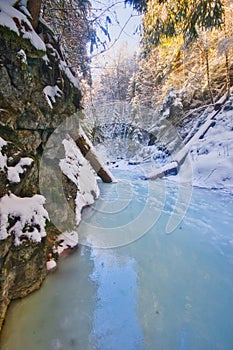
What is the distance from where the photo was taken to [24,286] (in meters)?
2.18

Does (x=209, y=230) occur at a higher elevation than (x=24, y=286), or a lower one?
lower

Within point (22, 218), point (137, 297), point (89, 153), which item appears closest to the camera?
point (22, 218)

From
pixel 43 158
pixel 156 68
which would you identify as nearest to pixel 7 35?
pixel 43 158

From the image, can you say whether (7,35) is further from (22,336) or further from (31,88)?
(22,336)

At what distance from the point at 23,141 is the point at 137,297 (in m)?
2.35

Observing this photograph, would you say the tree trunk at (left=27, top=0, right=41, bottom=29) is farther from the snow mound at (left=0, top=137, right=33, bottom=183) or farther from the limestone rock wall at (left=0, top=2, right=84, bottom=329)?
the snow mound at (left=0, top=137, right=33, bottom=183)

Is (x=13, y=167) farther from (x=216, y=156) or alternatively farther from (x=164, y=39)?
(x=216, y=156)

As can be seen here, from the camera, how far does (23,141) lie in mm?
2738

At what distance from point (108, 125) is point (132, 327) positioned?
921 inches

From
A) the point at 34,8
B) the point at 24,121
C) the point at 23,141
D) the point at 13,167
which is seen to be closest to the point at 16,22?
the point at 34,8

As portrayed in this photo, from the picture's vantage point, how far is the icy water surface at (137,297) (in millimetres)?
1766

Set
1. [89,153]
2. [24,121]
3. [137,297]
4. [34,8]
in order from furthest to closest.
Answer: [89,153] < [34,8] < [24,121] < [137,297]

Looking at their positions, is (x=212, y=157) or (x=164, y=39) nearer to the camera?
(x=164, y=39)

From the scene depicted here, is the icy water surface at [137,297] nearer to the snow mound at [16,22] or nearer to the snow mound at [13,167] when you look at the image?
the snow mound at [13,167]
